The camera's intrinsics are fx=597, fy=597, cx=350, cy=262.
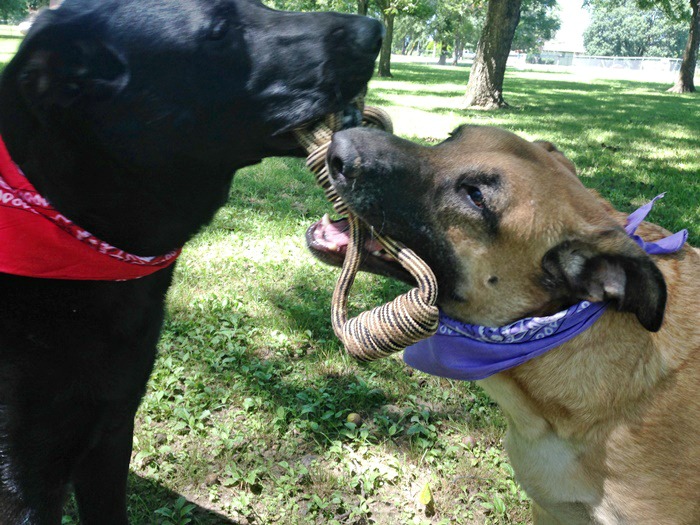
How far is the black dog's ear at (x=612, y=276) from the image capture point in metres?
2.25

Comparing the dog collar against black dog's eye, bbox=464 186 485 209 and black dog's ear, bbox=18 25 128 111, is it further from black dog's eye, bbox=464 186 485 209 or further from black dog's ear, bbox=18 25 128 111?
black dog's ear, bbox=18 25 128 111

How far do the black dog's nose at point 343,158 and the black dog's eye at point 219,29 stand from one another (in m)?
0.63

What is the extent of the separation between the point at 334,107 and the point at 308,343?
2153 millimetres

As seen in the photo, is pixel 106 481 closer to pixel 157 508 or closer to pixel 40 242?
pixel 157 508

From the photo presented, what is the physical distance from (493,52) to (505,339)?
49.5 feet

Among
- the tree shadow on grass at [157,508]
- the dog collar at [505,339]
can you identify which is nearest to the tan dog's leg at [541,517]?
the dog collar at [505,339]

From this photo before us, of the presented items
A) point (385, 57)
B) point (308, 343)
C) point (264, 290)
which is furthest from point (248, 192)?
point (385, 57)

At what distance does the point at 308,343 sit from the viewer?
4.23 m

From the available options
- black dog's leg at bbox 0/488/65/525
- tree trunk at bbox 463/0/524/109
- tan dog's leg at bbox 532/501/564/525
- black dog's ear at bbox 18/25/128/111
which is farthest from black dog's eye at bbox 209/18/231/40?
tree trunk at bbox 463/0/524/109

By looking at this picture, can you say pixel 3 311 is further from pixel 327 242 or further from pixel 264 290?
pixel 264 290

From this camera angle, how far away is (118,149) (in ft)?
7.37

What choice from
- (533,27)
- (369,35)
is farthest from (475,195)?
(533,27)

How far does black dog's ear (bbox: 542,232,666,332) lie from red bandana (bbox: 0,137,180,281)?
1.80 meters

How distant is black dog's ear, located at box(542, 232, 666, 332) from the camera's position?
225 cm
